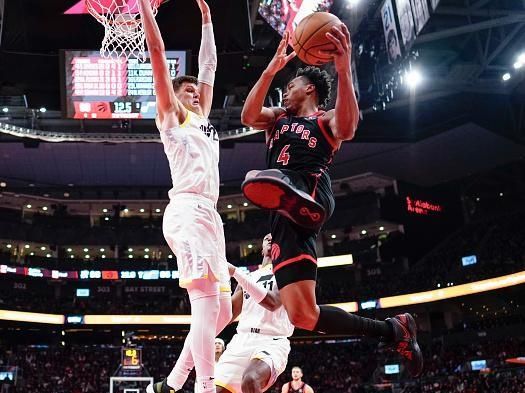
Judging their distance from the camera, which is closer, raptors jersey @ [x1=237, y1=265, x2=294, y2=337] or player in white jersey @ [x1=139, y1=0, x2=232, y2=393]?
player in white jersey @ [x1=139, y1=0, x2=232, y2=393]

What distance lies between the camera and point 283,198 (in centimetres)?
425

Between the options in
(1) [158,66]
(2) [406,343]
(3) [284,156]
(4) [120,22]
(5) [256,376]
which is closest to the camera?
(1) [158,66]

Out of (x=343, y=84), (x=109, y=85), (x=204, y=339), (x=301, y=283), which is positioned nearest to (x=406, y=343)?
(x=301, y=283)

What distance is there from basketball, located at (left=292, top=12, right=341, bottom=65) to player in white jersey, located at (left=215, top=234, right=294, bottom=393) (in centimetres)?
182

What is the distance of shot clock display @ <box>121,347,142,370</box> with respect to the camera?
1580 centimetres

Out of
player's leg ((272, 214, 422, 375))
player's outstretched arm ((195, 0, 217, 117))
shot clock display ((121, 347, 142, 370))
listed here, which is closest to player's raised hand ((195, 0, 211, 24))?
player's outstretched arm ((195, 0, 217, 117))

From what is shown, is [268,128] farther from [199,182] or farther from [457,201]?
[457,201]

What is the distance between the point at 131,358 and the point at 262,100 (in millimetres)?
12623

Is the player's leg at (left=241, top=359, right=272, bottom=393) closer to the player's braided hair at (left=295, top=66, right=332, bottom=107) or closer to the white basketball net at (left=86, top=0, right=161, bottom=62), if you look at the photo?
the player's braided hair at (left=295, top=66, right=332, bottom=107)

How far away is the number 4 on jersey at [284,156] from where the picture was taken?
16.1 feet

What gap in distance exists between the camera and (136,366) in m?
15.8

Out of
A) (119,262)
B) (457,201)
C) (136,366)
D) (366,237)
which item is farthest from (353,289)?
(136,366)

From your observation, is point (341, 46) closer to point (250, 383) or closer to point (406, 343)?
point (406, 343)

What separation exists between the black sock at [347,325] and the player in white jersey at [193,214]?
2.42 ft
